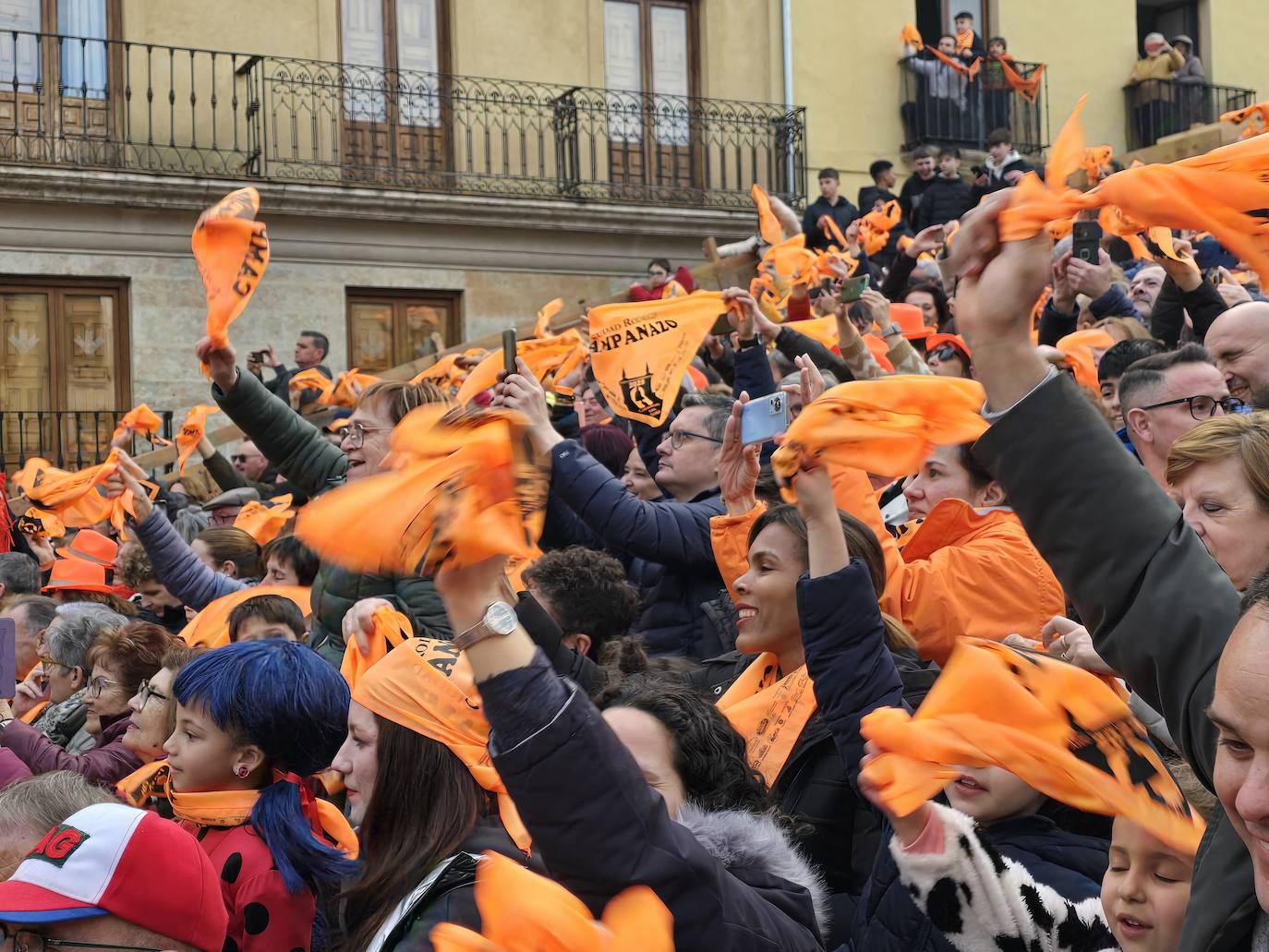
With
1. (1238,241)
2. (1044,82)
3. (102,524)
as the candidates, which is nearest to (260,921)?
(1238,241)

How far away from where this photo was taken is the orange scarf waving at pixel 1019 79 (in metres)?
19.2

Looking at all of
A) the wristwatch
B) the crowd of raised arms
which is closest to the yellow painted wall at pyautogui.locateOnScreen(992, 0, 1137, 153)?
the crowd of raised arms

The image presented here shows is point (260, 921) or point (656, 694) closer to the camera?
point (656, 694)

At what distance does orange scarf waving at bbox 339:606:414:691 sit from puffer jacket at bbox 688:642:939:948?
91 cm

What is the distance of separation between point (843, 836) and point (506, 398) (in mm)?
1725

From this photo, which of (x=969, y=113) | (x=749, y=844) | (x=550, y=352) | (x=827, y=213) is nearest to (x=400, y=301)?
(x=827, y=213)

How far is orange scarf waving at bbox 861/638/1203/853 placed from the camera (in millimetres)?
2217

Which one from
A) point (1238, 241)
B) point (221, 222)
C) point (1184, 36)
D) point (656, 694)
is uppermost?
point (1184, 36)

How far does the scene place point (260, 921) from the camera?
3326 mm

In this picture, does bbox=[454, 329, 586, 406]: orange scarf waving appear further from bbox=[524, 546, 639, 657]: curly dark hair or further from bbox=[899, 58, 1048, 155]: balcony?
bbox=[899, 58, 1048, 155]: balcony

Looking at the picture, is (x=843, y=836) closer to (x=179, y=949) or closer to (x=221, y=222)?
(x=179, y=949)

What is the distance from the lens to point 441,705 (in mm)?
3107

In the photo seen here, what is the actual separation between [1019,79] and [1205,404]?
15.7 m

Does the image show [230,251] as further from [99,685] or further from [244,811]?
[244,811]
